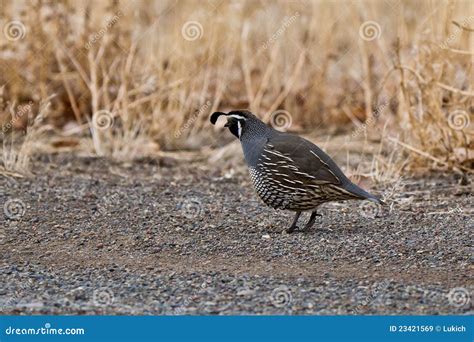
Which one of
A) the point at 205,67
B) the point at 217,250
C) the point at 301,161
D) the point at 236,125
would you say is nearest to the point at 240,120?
the point at 236,125

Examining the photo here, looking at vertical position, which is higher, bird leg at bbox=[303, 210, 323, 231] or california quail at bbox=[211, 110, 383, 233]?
california quail at bbox=[211, 110, 383, 233]

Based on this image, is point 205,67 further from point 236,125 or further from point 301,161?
point 301,161

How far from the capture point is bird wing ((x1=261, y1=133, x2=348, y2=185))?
7.09 m

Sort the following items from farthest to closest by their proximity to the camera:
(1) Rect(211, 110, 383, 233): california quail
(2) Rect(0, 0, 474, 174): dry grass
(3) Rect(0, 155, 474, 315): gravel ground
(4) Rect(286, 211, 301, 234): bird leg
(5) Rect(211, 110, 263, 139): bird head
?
(2) Rect(0, 0, 474, 174): dry grass
(5) Rect(211, 110, 263, 139): bird head
(4) Rect(286, 211, 301, 234): bird leg
(1) Rect(211, 110, 383, 233): california quail
(3) Rect(0, 155, 474, 315): gravel ground

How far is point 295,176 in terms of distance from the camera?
23.4ft

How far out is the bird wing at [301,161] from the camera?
7.09 meters

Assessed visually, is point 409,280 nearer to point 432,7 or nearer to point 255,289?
point 255,289

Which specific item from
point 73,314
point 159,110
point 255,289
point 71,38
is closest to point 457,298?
point 255,289

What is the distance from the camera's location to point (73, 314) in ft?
17.4

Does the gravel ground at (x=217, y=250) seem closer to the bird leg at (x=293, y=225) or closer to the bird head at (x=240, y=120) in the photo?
the bird leg at (x=293, y=225)

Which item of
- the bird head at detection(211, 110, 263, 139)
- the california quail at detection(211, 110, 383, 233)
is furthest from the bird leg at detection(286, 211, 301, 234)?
the bird head at detection(211, 110, 263, 139)

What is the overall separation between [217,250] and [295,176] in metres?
0.77

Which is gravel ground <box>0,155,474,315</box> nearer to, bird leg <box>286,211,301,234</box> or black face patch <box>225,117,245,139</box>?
bird leg <box>286,211,301,234</box>

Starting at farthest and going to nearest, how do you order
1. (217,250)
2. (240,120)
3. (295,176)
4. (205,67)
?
1. (205,67)
2. (240,120)
3. (295,176)
4. (217,250)
